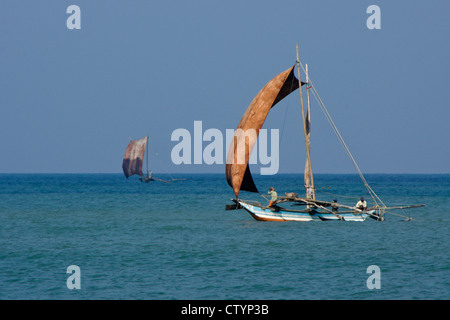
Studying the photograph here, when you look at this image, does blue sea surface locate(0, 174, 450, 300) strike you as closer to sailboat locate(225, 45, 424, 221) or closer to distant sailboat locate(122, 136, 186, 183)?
Answer: sailboat locate(225, 45, 424, 221)

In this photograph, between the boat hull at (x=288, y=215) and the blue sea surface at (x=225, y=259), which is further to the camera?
the boat hull at (x=288, y=215)

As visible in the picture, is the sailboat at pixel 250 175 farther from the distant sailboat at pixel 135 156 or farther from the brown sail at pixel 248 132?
the distant sailboat at pixel 135 156

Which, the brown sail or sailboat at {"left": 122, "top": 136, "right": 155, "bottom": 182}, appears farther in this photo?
sailboat at {"left": 122, "top": 136, "right": 155, "bottom": 182}

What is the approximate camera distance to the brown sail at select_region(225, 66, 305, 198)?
42.2 m

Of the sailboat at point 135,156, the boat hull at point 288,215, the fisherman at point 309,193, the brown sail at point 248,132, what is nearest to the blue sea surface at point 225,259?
the boat hull at point 288,215

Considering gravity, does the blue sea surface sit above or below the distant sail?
below

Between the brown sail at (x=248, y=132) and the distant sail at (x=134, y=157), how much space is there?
116 m

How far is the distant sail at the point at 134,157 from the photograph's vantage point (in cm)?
15875

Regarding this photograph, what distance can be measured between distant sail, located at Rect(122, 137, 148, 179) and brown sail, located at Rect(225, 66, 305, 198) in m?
116

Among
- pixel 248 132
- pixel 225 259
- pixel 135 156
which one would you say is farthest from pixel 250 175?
pixel 135 156

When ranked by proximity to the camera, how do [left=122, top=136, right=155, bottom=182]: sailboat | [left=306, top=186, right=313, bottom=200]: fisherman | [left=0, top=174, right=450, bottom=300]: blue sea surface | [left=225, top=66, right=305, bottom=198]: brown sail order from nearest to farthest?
[left=0, top=174, right=450, bottom=300]: blue sea surface
[left=306, top=186, right=313, bottom=200]: fisherman
[left=225, top=66, right=305, bottom=198]: brown sail
[left=122, top=136, right=155, bottom=182]: sailboat

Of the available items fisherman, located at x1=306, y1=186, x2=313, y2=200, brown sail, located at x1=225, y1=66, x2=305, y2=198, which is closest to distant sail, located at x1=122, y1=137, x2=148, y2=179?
brown sail, located at x1=225, y1=66, x2=305, y2=198
